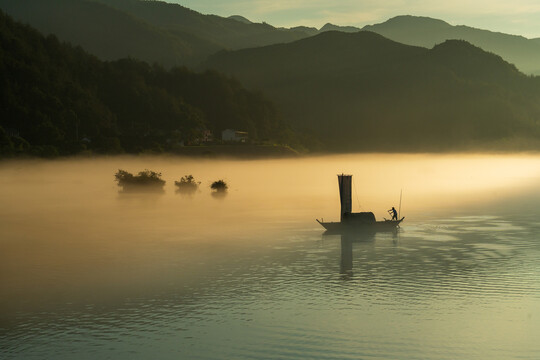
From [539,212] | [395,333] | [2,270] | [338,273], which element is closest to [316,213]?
[539,212]

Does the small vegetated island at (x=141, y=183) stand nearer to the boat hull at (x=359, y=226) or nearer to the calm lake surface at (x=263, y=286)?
the calm lake surface at (x=263, y=286)

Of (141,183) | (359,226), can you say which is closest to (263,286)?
(359,226)

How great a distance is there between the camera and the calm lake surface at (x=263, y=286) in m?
35.0

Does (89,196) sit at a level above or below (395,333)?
above

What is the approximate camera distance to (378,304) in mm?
42344

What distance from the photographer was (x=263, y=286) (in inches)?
1877

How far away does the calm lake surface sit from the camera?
35000mm

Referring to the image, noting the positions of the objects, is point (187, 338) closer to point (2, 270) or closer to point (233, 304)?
point (233, 304)

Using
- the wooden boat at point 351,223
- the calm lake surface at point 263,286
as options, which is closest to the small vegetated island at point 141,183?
the calm lake surface at point 263,286

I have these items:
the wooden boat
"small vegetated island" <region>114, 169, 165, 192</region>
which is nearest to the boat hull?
the wooden boat

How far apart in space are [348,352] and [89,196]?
325ft

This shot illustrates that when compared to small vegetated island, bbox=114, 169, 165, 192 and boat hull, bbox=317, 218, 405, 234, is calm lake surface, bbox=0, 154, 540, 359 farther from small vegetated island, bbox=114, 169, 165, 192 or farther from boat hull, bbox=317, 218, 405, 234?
small vegetated island, bbox=114, 169, 165, 192

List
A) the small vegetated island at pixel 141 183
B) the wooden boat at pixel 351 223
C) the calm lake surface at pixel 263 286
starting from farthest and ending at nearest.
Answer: the small vegetated island at pixel 141 183 < the wooden boat at pixel 351 223 < the calm lake surface at pixel 263 286

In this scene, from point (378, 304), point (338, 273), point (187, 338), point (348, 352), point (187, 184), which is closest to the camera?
point (348, 352)
